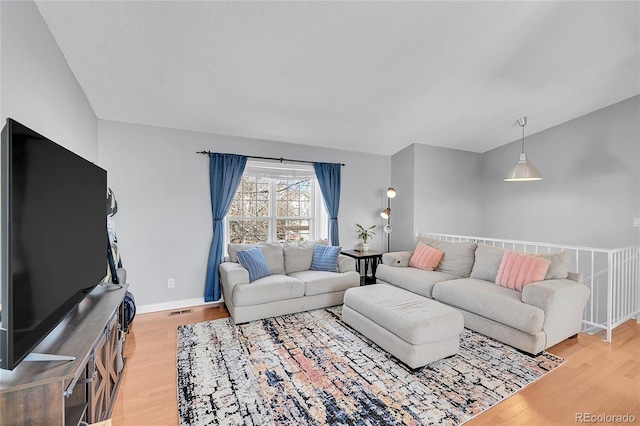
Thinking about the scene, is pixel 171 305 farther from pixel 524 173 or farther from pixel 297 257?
pixel 524 173

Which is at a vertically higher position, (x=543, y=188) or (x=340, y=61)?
(x=340, y=61)

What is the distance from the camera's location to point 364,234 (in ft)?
15.4

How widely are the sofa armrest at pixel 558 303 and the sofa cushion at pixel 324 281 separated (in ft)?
6.02

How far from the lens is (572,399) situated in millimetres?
1908

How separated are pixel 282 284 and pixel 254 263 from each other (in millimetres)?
445

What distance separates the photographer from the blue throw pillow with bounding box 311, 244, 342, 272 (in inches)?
151

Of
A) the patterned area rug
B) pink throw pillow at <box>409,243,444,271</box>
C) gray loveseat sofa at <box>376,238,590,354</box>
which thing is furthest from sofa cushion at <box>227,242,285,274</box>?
pink throw pillow at <box>409,243,444,271</box>

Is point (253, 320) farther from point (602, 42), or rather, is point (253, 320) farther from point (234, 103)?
point (602, 42)

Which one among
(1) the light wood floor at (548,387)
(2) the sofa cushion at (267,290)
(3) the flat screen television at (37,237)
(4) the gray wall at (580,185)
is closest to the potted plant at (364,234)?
(2) the sofa cushion at (267,290)

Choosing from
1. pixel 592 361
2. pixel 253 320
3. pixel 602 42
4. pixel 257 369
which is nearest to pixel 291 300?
pixel 253 320

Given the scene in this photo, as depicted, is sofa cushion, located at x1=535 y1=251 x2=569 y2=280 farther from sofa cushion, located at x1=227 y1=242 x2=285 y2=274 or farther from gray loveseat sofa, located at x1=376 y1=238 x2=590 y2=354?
sofa cushion, located at x1=227 y1=242 x2=285 y2=274

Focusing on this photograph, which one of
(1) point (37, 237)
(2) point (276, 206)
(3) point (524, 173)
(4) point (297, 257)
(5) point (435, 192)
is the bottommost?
(4) point (297, 257)

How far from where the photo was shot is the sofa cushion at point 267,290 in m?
3.03

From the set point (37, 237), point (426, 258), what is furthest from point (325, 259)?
point (37, 237)
